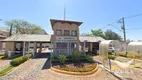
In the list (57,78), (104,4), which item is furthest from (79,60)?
(104,4)

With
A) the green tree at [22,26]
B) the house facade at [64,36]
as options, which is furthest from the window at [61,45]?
the green tree at [22,26]

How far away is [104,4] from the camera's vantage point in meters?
15.4

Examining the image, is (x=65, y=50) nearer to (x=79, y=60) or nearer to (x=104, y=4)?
(x=79, y=60)

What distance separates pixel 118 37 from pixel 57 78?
57.5m

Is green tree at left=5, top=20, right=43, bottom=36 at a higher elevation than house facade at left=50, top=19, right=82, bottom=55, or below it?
higher

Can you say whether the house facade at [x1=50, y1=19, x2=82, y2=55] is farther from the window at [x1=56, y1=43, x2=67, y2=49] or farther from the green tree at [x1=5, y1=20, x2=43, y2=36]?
the green tree at [x1=5, y1=20, x2=43, y2=36]

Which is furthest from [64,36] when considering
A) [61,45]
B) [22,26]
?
[22,26]

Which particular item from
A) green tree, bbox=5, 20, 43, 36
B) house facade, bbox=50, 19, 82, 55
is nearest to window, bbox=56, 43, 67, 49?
house facade, bbox=50, 19, 82, 55

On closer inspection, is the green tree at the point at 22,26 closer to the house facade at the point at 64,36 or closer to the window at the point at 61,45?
the house facade at the point at 64,36

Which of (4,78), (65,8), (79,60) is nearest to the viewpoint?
(4,78)

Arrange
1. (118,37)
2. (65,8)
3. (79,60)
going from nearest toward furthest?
(79,60)
(65,8)
(118,37)

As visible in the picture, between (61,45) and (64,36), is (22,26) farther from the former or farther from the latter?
(64,36)

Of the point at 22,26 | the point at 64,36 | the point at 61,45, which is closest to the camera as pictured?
the point at 64,36

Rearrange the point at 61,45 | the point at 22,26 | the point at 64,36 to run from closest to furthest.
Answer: the point at 64,36 < the point at 61,45 < the point at 22,26
